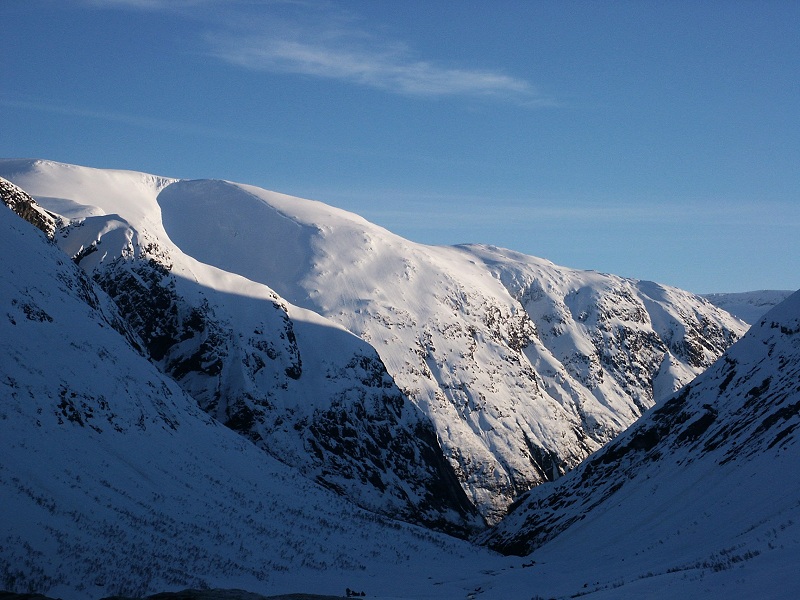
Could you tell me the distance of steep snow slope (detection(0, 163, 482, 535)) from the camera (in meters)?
87.2

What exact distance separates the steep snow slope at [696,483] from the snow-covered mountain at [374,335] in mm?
23656

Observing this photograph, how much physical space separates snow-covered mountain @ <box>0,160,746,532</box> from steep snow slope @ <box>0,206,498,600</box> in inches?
936

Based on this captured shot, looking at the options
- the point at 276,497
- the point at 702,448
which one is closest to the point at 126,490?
the point at 276,497

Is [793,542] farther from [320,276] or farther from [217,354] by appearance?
→ [320,276]

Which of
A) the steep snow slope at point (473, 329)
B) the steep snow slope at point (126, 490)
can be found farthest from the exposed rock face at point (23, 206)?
the steep snow slope at point (473, 329)

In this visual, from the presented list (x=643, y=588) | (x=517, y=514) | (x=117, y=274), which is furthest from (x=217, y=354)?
(x=643, y=588)

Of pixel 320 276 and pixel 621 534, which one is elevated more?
pixel 320 276

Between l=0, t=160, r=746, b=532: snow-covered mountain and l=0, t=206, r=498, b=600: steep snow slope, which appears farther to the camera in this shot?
l=0, t=160, r=746, b=532: snow-covered mountain

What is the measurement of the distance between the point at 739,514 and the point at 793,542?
2194 cm

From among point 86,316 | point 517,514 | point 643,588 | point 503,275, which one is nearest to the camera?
point 643,588

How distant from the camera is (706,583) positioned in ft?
51.2

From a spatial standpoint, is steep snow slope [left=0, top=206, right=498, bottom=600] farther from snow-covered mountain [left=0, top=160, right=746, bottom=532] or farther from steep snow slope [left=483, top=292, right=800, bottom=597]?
snow-covered mountain [left=0, top=160, right=746, bottom=532]

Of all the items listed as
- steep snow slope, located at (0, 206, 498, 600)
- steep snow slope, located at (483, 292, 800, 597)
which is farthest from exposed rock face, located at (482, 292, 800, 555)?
steep snow slope, located at (0, 206, 498, 600)

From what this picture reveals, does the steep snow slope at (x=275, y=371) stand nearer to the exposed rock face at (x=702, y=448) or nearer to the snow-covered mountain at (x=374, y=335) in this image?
the snow-covered mountain at (x=374, y=335)
